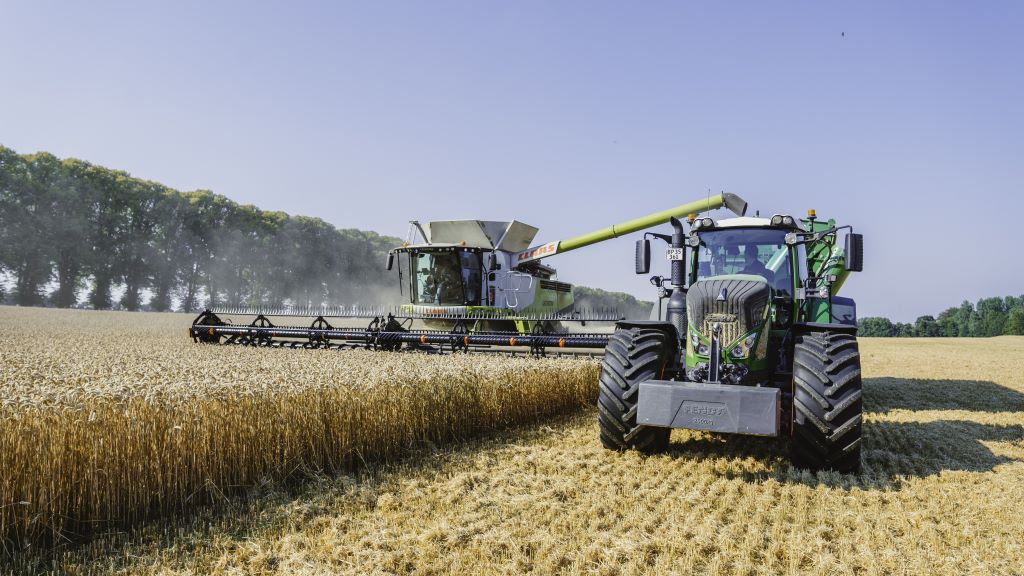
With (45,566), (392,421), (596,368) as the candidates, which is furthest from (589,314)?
(45,566)

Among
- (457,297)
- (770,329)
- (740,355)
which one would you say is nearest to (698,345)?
(740,355)

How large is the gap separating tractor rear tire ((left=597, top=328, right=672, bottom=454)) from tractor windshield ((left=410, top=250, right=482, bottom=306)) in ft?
24.8

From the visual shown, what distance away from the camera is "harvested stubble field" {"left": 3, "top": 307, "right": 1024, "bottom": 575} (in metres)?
3.17

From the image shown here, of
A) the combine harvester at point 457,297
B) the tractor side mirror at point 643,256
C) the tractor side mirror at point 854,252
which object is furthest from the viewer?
the combine harvester at point 457,297

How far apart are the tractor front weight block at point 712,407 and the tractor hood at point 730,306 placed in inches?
28.6

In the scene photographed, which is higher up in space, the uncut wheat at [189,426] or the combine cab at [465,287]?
the combine cab at [465,287]

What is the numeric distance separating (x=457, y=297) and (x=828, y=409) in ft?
29.2

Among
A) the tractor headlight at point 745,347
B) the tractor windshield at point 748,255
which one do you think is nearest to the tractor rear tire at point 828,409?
the tractor headlight at point 745,347

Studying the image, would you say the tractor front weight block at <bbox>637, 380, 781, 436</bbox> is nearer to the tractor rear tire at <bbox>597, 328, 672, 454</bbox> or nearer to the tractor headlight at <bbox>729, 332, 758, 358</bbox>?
the tractor rear tire at <bbox>597, 328, 672, 454</bbox>

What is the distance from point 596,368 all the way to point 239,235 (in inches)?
1377

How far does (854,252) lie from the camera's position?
5.50 metres

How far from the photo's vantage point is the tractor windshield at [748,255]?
5938 mm

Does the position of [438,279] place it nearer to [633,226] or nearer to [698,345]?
[633,226]

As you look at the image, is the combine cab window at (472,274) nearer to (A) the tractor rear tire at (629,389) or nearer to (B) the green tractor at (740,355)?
(B) the green tractor at (740,355)
